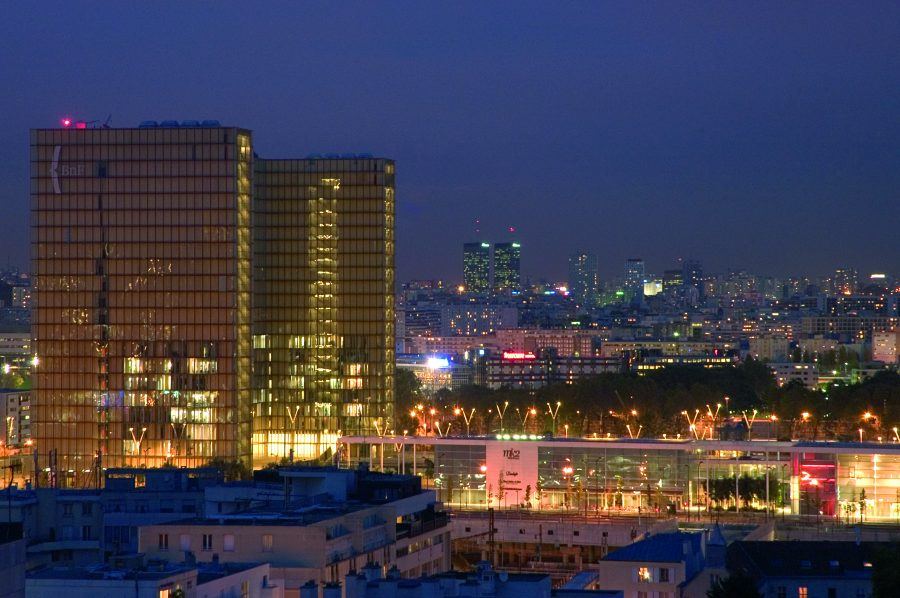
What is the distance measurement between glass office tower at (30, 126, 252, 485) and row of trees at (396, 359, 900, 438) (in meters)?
24.4

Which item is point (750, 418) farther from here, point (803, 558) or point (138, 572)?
point (138, 572)

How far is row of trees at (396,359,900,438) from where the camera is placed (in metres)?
130

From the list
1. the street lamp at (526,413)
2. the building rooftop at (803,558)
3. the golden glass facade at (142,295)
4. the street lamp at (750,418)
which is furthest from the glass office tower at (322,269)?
the building rooftop at (803,558)

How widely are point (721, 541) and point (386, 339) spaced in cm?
6759

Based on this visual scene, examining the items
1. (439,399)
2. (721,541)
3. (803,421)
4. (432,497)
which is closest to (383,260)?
(803,421)

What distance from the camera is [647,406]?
141125mm

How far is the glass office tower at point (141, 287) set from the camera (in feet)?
360

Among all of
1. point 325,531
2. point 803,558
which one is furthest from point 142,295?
point 803,558

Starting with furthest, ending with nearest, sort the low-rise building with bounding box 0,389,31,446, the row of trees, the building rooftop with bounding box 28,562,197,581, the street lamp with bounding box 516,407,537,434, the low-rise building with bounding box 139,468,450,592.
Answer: the low-rise building with bounding box 0,389,31,446 → the street lamp with bounding box 516,407,537,434 → the row of trees → the low-rise building with bounding box 139,468,450,592 → the building rooftop with bounding box 28,562,197,581

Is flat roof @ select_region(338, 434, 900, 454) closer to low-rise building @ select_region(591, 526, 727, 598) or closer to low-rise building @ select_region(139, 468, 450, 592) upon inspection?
low-rise building @ select_region(139, 468, 450, 592)

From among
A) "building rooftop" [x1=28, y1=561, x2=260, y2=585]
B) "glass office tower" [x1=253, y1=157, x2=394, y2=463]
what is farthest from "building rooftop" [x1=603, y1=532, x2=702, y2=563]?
"glass office tower" [x1=253, y1=157, x2=394, y2=463]

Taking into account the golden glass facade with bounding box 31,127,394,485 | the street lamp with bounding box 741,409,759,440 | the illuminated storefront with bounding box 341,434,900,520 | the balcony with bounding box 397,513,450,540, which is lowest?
the balcony with bounding box 397,513,450,540

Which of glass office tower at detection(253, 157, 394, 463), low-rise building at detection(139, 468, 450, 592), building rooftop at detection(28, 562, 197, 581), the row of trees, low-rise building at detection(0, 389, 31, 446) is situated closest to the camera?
building rooftop at detection(28, 562, 197, 581)

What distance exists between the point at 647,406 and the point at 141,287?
4308cm
